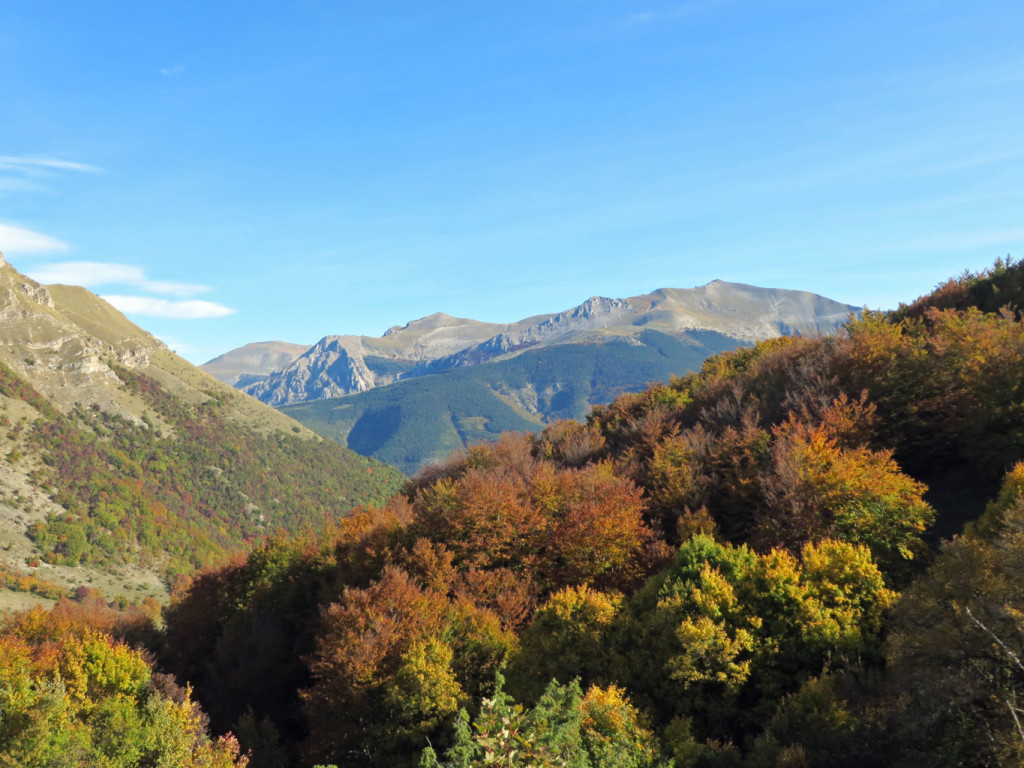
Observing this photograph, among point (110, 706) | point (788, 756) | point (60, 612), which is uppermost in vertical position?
point (788, 756)

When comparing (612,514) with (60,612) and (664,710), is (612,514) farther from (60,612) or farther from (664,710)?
(60,612)

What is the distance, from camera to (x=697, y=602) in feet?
94.7

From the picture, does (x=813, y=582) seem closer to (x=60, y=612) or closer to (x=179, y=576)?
(x=60, y=612)

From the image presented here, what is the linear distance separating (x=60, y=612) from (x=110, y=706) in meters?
59.6

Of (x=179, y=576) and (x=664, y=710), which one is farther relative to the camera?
(x=179, y=576)

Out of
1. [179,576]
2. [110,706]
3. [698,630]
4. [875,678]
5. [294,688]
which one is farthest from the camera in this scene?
[179,576]

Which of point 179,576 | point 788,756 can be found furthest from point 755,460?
point 179,576

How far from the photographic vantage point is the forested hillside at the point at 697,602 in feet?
67.9

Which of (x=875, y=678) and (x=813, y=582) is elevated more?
Answer: (x=813, y=582)

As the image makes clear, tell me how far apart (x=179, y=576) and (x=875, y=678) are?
21131 cm

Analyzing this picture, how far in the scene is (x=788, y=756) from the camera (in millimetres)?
21641

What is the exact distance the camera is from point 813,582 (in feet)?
96.1

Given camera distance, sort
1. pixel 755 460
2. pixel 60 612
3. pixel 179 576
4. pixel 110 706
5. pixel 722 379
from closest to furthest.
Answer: pixel 110 706 → pixel 755 460 → pixel 722 379 → pixel 60 612 → pixel 179 576

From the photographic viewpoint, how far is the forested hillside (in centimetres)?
2070
